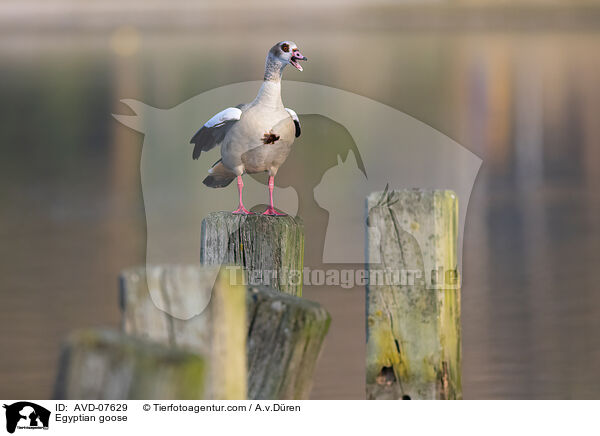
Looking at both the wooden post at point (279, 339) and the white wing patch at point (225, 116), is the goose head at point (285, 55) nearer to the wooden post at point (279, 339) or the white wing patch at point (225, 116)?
the white wing patch at point (225, 116)

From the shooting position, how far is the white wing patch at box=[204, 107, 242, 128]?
4.02 meters

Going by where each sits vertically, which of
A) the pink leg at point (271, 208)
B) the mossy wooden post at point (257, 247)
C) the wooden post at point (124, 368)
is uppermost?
the pink leg at point (271, 208)

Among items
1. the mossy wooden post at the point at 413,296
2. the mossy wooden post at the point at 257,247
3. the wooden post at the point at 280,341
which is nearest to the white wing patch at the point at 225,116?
the mossy wooden post at the point at 257,247

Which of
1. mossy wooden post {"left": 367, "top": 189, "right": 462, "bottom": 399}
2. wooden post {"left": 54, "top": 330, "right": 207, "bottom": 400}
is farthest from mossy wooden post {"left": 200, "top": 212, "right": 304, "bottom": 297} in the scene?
wooden post {"left": 54, "top": 330, "right": 207, "bottom": 400}

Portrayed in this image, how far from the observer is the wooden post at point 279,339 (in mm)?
3082

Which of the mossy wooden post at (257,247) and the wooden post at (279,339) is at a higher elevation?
the mossy wooden post at (257,247)

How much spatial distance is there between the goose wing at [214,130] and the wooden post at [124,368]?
194 cm

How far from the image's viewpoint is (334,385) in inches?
227

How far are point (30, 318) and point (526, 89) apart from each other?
2336cm

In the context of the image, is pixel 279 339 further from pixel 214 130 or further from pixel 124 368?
pixel 214 130

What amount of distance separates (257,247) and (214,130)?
0.64m

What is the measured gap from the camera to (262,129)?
4004mm

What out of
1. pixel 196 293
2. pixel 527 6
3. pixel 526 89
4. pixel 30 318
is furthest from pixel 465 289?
pixel 527 6
